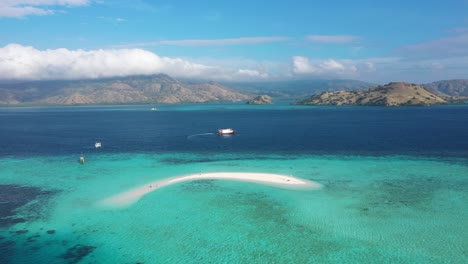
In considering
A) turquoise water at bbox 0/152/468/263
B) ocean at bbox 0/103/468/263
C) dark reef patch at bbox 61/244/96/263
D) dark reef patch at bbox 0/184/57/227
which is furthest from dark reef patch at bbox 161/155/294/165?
dark reef patch at bbox 61/244/96/263

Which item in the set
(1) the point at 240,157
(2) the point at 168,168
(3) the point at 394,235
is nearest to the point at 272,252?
(3) the point at 394,235

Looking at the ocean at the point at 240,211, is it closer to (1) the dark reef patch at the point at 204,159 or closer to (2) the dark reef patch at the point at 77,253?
(2) the dark reef patch at the point at 77,253

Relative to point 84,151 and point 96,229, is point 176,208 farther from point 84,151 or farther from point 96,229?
point 84,151

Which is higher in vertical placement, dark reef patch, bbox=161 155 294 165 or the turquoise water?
dark reef patch, bbox=161 155 294 165

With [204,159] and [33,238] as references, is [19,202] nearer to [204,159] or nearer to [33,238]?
[33,238]

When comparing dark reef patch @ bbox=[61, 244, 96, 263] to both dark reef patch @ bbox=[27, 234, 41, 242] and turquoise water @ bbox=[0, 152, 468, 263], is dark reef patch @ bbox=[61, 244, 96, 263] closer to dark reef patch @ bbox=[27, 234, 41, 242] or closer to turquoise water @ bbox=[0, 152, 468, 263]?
turquoise water @ bbox=[0, 152, 468, 263]
